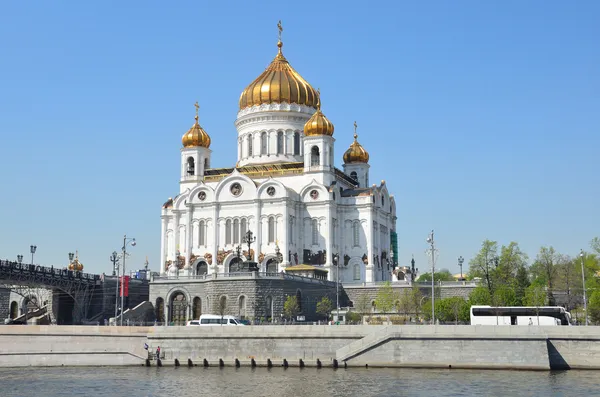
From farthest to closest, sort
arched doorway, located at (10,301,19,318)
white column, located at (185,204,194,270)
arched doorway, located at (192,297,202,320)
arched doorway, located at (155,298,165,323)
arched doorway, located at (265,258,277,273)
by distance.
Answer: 1. white column, located at (185,204,194,270)
2. arched doorway, located at (265,258,277,273)
3. arched doorway, located at (10,301,19,318)
4. arched doorway, located at (155,298,165,323)
5. arched doorway, located at (192,297,202,320)

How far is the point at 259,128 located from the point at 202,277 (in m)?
27.2

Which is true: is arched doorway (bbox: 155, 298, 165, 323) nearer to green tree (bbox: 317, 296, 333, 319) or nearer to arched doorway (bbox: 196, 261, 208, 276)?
green tree (bbox: 317, 296, 333, 319)

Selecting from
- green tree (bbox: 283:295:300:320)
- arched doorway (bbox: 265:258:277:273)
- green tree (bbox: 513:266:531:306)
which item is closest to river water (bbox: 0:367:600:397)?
green tree (bbox: 283:295:300:320)

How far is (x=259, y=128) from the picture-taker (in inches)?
3607

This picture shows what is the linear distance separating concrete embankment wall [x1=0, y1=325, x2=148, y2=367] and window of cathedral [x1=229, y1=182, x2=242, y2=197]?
35.6 meters

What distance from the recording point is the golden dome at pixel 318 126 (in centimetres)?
8556

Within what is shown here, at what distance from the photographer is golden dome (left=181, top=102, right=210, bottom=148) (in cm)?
9188

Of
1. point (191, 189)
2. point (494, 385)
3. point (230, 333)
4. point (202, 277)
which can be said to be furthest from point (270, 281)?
point (494, 385)

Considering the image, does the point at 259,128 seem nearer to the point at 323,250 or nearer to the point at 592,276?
the point at 323,250

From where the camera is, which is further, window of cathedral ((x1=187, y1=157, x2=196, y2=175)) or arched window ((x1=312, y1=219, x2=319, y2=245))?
window of cathedral ((x1=187, y1=157, x2=196, y2=175))

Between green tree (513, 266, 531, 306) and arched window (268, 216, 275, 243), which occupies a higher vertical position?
arched window (268, 216, 275, 243)

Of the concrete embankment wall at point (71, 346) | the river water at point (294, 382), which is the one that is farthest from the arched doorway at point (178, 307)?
the river water at point (294, 382)

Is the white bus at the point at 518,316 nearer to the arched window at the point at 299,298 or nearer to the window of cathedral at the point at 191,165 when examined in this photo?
the arched window at the point at 299,298

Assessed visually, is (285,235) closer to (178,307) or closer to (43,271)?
(178,307)
